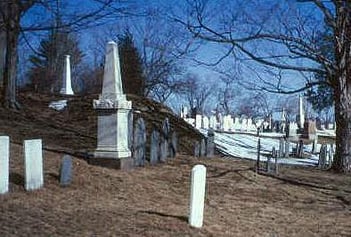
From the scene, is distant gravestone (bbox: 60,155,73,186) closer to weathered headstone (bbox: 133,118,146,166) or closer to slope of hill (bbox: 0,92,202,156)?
slope of hill (bbox: 0,92,202,156)

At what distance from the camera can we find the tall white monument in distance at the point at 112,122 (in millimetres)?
11297

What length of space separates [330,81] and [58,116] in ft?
29.4

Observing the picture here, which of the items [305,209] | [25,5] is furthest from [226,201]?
[25,5]

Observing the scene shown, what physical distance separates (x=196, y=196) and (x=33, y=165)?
104 inches

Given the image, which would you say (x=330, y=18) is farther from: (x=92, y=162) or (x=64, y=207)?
(x=64, y=207)

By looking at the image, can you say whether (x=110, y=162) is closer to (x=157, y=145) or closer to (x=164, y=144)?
(x=157, y=145)

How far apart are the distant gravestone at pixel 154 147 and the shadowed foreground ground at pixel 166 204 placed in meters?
0.30

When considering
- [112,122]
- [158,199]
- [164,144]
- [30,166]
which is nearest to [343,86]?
[164,144]

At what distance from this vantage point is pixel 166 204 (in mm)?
8797

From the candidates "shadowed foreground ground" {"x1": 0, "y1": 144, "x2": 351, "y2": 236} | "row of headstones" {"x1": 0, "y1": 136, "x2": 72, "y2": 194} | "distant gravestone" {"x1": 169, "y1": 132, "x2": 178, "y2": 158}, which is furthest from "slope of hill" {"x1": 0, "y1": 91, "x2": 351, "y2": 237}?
"distant gravestone" {"x1": 169, "y1": 132, "x2": 178, "y2": 158}

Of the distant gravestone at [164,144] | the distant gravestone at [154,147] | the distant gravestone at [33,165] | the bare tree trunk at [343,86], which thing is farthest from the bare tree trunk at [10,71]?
the bare tree trunk at [343,86]

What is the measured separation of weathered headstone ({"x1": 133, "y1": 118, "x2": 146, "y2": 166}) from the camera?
11961 millimetres

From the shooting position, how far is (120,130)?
11562mm

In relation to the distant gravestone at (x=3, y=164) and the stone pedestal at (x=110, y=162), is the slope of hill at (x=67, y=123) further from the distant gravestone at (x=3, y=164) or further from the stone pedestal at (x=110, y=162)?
the distant gravestone at (x=3, y=164)
